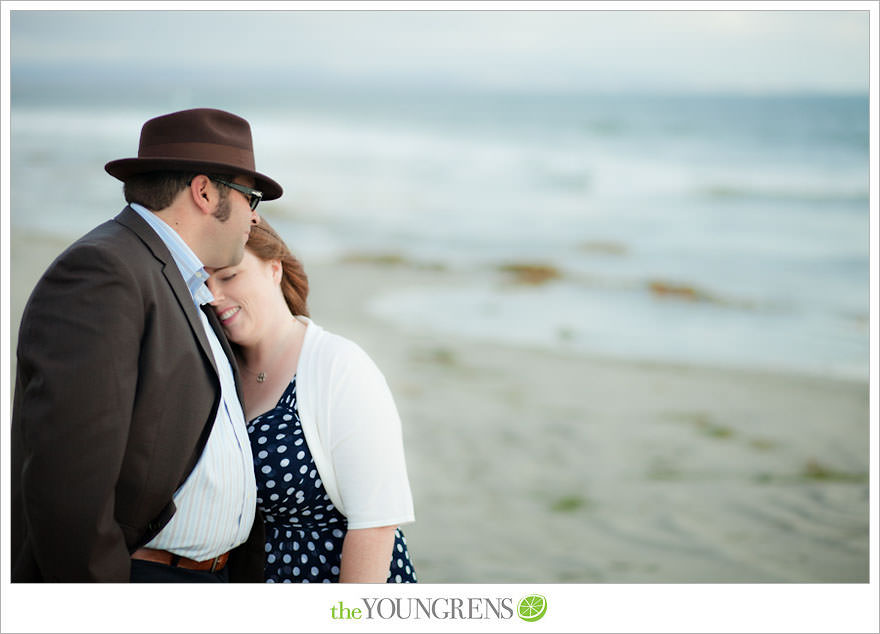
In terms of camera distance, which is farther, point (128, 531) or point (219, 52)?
point (219, 52)

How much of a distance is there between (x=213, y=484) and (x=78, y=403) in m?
0.38

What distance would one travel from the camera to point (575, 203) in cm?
1789

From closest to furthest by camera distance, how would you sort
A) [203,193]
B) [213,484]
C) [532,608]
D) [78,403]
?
[78,403] → [213,484] → [203,193] → [532,608]

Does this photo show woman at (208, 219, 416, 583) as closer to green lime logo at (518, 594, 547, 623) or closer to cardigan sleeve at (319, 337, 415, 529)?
cardigan sleeve at (319, 337, 415, 529)

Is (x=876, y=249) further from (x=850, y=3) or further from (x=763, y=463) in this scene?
(x=763, y=463)

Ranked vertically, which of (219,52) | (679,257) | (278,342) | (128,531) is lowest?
(679,257)

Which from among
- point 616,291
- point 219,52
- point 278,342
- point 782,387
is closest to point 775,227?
point 616,291

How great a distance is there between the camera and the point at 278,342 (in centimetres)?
220

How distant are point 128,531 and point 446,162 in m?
21.1

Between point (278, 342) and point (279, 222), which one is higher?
point (278, 342)

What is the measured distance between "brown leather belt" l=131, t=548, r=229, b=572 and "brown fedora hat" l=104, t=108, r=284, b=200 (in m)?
0.88

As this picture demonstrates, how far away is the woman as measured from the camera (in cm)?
200

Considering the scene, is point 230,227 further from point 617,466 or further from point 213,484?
point 617,466

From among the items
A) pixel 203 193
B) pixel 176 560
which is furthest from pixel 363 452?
pixel 203 193
